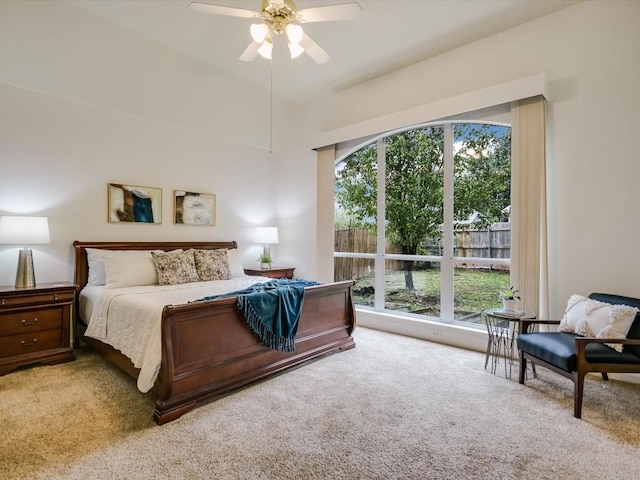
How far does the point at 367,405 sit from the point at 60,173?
3.91 metres

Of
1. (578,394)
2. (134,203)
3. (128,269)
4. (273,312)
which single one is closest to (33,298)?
(128,269)

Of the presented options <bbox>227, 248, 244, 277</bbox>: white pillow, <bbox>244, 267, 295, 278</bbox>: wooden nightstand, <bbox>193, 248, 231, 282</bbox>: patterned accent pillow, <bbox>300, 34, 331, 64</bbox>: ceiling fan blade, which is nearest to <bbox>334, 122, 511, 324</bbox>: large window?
<bbox>244, 267, 295, 278</bbox>: wooden nightstand

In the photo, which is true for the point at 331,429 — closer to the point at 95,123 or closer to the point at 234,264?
the point at 234,264

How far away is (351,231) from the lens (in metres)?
5.21

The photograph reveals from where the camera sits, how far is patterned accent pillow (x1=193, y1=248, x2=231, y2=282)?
4201 millimetres

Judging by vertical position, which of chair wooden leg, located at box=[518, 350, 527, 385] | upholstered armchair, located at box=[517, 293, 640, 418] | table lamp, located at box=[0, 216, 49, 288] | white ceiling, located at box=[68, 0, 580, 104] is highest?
white ceiling, located at box=[68, 0, 580, 104]

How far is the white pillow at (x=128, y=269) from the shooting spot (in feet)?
11.9

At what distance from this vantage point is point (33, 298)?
3.16m

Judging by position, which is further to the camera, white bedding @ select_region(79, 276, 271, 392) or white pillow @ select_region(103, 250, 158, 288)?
white pillow @ select_region(103, 250, 158, 288)

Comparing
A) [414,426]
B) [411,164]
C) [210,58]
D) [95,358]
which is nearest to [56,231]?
[95,358]

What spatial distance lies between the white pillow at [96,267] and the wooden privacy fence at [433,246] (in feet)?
10.1

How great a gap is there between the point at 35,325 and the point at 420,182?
4459 millimetres

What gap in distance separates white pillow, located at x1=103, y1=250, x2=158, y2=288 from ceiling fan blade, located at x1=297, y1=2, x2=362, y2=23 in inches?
116

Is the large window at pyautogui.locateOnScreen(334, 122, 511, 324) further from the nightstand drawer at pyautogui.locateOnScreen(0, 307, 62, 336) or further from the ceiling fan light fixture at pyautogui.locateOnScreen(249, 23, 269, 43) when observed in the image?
the nightstand drawer at pyautogui.locateOnScreen(0, 307, 62, 336)
